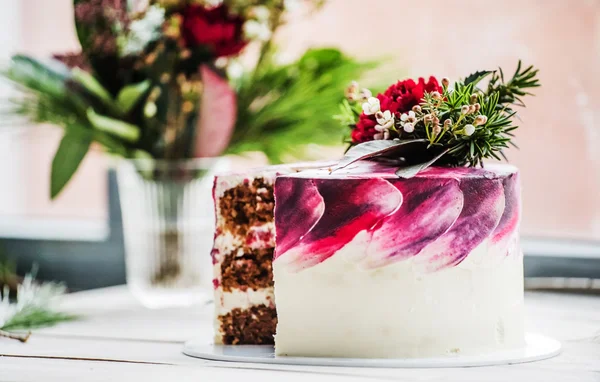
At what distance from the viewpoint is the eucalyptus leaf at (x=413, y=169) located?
3.12ft

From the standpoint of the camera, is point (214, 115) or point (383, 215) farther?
point (214, 115)

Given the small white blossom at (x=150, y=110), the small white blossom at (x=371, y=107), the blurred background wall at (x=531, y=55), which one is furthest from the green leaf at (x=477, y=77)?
the small white blossom at (x=150, y=110)

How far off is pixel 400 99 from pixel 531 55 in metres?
0.79

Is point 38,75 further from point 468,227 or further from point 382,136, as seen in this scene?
point 468,227

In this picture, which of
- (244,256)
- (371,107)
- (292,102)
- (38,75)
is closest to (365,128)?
(371,107)

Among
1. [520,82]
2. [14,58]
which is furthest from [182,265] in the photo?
[520,82]

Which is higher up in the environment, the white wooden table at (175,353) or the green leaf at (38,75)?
the green leaf at (38,75)

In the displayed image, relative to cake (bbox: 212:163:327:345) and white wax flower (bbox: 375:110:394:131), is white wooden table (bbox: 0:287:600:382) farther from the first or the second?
white wax flower (bbox: 375:110:394:131)

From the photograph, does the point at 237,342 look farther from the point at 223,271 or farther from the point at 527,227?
the point at 527,227

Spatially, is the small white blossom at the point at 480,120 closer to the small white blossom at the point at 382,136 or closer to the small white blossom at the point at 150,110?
the small white blossom at the point at 382,136

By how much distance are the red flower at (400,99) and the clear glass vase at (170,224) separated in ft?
1.58

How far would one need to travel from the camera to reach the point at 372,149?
3.21 ft

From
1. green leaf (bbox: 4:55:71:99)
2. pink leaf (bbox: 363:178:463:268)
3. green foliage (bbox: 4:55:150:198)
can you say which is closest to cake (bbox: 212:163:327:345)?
pink leaf (bbox: 363:178:463:268)

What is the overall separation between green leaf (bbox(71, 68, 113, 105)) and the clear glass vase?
115 millimetres
